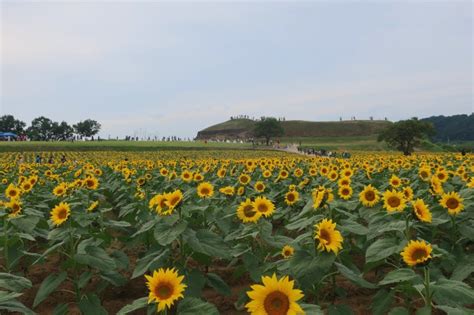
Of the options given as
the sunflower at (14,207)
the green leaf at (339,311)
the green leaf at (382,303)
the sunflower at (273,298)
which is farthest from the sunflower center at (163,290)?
the sunflower at (14,207)

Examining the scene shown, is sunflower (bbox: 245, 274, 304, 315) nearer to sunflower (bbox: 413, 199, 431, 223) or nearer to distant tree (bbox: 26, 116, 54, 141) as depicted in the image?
sunflower (bbox: 413, 199, 431, 223)

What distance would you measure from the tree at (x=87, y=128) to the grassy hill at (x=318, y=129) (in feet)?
136

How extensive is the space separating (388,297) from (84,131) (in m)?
126

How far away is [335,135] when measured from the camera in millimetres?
117188

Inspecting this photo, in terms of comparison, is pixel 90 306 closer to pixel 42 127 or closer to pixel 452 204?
pixel 452 204

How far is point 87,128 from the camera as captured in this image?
119875 millimetres

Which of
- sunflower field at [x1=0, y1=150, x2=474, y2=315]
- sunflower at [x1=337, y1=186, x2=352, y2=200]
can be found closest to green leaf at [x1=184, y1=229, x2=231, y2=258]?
sunflower field at [x1=0, y1=150, x2=474, y2=315]

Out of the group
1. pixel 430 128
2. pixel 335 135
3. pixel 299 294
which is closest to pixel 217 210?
pixel 299 294

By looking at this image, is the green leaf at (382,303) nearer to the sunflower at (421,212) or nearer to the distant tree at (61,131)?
the sunflower at (421,212)

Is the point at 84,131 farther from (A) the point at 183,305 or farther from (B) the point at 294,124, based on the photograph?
(A) the point at 183,305

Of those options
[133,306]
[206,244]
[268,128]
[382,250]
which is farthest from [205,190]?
[268,128]

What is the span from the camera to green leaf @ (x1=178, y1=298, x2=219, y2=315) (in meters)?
2.50

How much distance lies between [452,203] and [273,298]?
2.92 metres

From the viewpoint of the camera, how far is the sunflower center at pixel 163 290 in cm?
A: 253
